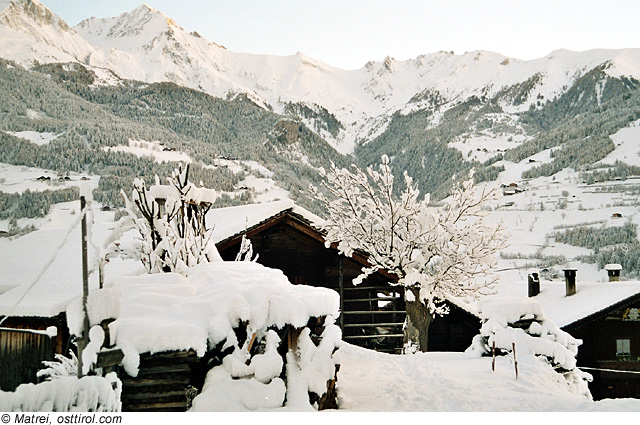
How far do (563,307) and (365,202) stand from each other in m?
6.47

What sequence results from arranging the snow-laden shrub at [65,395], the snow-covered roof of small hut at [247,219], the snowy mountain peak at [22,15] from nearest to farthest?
the snow-laden shrub at [65,395] < the snow-covered roof of small hut at [247,219] < the snowy mountain peak at [22,15]

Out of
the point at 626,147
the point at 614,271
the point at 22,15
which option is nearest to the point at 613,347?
the point at 614,271

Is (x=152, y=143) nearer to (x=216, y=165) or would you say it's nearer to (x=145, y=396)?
(x=216, y=165)

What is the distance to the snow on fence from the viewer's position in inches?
113

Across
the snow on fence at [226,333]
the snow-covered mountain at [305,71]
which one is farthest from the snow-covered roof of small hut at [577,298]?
the snow-covered mountain at [305,71]

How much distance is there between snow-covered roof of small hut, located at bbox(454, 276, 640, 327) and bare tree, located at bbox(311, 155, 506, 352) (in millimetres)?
806

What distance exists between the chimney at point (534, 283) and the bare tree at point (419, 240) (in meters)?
6.15

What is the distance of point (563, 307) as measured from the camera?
11562 mm

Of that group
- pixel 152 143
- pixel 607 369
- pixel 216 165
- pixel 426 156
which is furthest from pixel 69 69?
pixel 607 369

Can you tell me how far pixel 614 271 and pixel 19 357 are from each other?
485 inches

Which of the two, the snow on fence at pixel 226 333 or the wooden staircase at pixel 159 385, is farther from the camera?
the wooden staircase at pixel 159 385

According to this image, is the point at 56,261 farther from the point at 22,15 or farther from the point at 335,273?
the point at 22,15

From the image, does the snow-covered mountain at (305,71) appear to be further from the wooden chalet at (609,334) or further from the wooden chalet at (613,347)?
the wooden chalet at (613,347)

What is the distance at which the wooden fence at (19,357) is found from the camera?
161 inches
